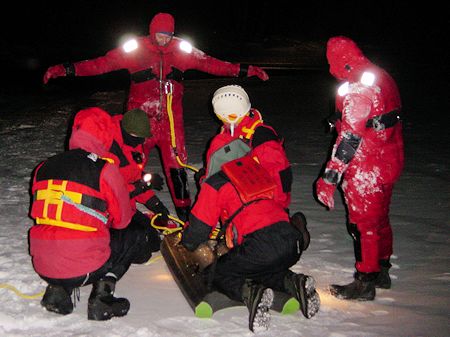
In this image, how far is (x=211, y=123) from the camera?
1072 centimetres

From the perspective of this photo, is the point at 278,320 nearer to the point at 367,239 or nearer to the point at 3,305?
the point at 367,239

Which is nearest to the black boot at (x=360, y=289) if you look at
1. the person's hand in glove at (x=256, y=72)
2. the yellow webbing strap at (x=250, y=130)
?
the yellow webbing strap at (x=250, y=130)

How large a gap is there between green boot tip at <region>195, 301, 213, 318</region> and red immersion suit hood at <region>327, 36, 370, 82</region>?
187 centimetres

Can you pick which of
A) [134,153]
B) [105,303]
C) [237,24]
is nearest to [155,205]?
[134,153]

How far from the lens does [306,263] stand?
446 centimetres

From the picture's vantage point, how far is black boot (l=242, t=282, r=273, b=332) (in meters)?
3.30

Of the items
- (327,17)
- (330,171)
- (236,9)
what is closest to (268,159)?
(330,171)

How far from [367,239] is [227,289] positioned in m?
1.10

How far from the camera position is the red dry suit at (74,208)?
3287 mm

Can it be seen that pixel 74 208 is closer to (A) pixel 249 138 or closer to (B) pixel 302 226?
(A) pixel 249 138

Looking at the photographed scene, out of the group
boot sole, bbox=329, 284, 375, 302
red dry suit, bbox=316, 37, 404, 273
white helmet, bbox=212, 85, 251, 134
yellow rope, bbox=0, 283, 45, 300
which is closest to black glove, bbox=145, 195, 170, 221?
white helmet, bbox=212, 85, 251, 134

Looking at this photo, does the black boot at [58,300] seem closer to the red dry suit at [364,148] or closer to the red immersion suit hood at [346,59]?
the red dry suit at [364,148]

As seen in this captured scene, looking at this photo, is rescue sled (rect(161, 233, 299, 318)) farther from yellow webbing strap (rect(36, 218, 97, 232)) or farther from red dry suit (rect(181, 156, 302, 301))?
yellow webbing strap (rect(36, 218, 97, 232))

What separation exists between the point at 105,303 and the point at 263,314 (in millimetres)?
1019
